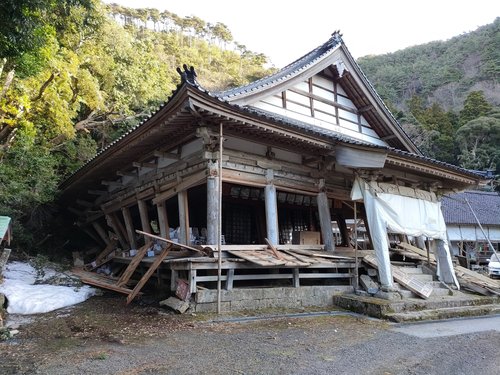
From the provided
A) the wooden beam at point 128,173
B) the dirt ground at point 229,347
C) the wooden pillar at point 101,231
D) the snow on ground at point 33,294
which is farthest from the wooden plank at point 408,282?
the wooden pillar at point 101,231

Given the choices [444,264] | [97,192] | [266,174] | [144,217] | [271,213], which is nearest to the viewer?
[271,213]

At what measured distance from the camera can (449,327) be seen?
272 inches

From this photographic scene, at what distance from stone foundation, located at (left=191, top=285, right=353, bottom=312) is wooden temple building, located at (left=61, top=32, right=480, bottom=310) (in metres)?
0.22

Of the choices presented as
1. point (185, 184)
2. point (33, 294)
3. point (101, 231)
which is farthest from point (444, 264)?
point (101, 231)

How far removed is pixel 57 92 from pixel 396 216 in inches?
548

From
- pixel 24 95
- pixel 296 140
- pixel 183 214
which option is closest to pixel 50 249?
pixel 24 95

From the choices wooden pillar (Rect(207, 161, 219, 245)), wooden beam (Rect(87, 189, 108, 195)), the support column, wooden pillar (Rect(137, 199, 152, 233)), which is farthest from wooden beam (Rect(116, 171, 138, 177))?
the support column

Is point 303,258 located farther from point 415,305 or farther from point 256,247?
point 415,305

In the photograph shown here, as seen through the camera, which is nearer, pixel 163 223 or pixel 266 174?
pixel 266 174

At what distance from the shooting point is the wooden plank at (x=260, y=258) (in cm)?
721

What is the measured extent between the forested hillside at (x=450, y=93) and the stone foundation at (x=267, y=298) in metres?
30.5

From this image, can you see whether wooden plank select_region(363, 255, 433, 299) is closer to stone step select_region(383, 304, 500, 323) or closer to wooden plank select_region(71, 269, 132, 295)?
stone step select_region(383, 304, 500, 323)

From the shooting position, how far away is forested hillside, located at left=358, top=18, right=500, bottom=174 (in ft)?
128

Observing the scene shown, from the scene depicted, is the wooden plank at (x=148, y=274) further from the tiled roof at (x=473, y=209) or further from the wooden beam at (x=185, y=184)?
the tiled roof at (x=473, y=209)
